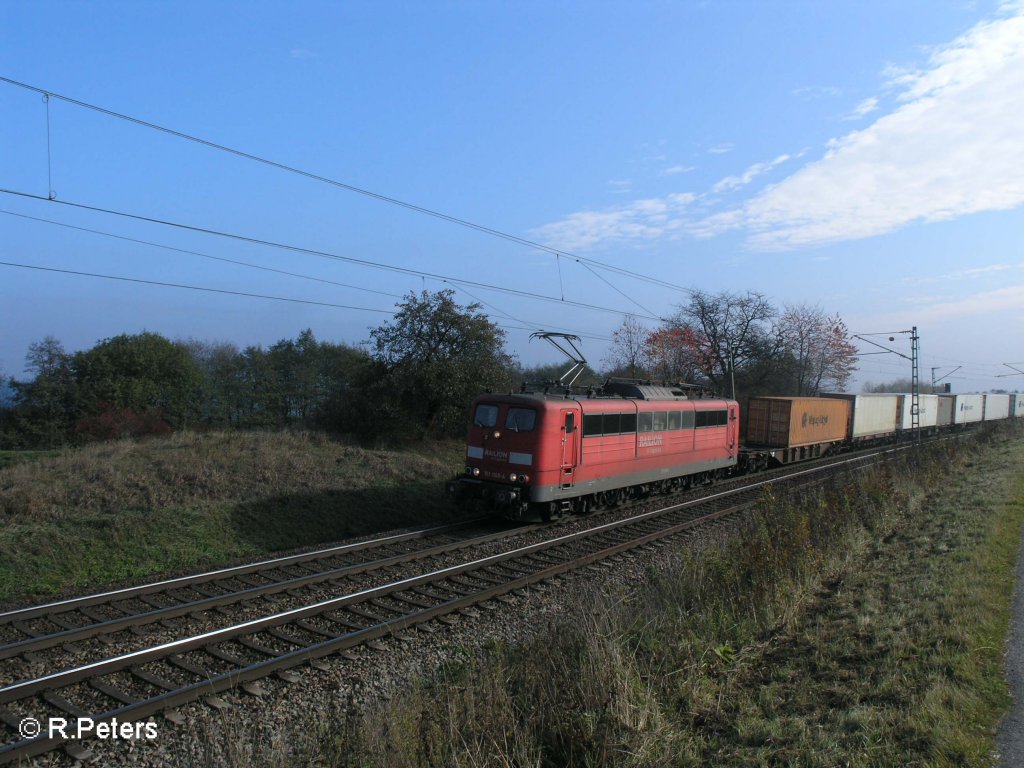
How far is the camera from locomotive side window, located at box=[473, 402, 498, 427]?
14648mm

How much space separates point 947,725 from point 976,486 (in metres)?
14.7

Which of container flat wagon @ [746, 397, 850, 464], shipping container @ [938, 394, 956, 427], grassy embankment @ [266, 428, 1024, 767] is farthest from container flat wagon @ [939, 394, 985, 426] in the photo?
grassy embankment @ [266, 428, 1024, 767]

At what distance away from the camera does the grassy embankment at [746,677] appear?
475 centimetres

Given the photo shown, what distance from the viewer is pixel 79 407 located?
29547mm

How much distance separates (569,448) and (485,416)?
2043 mm

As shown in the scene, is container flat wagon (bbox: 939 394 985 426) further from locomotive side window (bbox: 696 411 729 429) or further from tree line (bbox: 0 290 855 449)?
locomotive side window (bbox: 696 411 729 429)

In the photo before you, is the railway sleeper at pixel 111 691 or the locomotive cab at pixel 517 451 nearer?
the railway sleeper at pixel 111 691

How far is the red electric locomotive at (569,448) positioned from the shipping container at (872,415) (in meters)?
19.2

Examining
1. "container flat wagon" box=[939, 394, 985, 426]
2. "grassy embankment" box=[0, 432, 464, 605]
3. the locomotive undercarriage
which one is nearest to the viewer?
"grassy embankment" box=[0, 432, 464, 605]

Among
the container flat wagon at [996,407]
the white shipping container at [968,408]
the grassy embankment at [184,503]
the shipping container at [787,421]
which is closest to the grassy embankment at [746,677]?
the grassy embankment at [184,503]

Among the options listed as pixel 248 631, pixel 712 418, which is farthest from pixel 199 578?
pixel 712 418

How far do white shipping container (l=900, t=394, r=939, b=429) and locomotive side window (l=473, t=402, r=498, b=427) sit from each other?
1306 inches

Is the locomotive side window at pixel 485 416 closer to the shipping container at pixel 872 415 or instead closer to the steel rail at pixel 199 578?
the steel rail at pixel 199 578

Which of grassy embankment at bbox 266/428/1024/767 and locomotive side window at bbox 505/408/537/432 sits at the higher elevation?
locomotive side window at bbox 505/408/537/432
